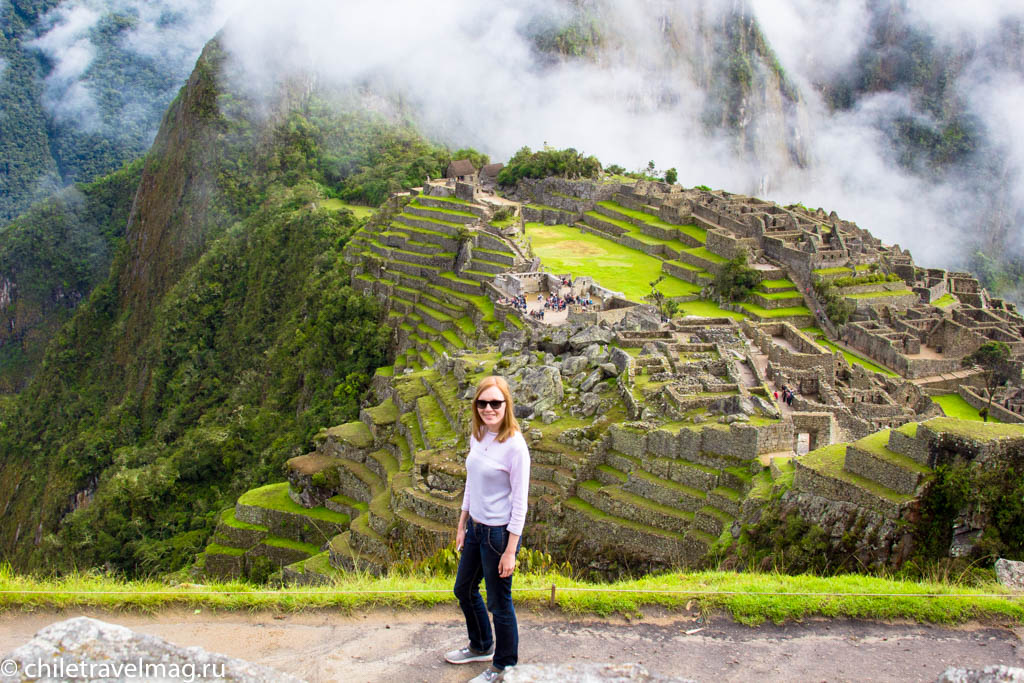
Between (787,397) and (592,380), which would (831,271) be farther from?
(592,380)

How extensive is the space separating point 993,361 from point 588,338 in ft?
76.7

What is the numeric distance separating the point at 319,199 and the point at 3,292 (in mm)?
43877

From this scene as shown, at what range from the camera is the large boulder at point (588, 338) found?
868 inches

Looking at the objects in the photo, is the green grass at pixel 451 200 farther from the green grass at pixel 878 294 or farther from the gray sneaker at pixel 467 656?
the gray sneaker at pixel 467 656

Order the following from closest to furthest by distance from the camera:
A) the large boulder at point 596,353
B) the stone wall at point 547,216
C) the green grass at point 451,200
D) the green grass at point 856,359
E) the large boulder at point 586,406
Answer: the large boulder at point 586,406 → the large boulder at point 596,353 → the green grass at point 856,359 → the green grass at point 451,200 → the stone wall at point 547,216

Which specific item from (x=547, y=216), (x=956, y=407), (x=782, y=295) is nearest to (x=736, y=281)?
(x=782, y=295)

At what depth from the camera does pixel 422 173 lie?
Answer: 229 feet

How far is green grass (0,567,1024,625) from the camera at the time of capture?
8.62 m

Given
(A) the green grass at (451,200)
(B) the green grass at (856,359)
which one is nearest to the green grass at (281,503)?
(B) the green grass at (856,359)

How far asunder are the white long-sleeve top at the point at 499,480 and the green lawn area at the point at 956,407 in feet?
94.8

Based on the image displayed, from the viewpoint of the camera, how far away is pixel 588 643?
8.03 metres

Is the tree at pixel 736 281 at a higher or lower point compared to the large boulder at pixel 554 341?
higher

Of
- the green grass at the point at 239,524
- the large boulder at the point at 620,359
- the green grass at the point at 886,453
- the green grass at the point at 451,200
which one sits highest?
the green grass at the point at 451,200

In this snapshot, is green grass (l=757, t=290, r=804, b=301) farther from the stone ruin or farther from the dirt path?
the dirt path
